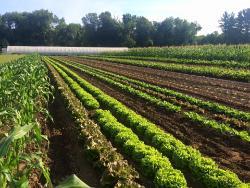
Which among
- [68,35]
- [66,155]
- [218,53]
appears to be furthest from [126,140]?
[68,35]

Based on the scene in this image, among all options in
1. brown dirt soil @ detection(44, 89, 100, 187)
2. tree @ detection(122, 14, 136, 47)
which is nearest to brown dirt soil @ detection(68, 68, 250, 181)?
brown dirt soil @ detection(44, 89, 100, 187)

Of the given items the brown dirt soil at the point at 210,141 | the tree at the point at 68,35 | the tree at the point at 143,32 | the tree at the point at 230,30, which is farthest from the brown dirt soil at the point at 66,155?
the tree at the point at 68,35

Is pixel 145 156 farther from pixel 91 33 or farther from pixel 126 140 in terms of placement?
pixel 91 33

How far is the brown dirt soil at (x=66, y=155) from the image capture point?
28.6 ft

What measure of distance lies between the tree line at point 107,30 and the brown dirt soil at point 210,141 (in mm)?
75719

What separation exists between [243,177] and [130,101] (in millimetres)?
9496

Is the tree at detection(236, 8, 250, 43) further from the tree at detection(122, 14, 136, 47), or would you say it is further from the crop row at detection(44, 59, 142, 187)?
the crop row at detection(44, 59, 142, 187)

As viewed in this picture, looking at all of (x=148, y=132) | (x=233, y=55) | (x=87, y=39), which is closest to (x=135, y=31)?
(x=87, y=39)

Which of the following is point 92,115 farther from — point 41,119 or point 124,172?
point 124,172

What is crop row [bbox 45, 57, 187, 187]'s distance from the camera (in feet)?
23.9

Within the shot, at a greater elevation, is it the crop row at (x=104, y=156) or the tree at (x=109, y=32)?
the crop row at (x=104, y=156)

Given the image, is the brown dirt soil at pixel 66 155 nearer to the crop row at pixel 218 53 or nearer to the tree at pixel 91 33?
the crop row at pixel 218 53

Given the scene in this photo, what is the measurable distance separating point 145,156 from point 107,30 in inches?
3819

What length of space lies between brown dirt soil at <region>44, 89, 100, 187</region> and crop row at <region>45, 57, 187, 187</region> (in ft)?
2.81
